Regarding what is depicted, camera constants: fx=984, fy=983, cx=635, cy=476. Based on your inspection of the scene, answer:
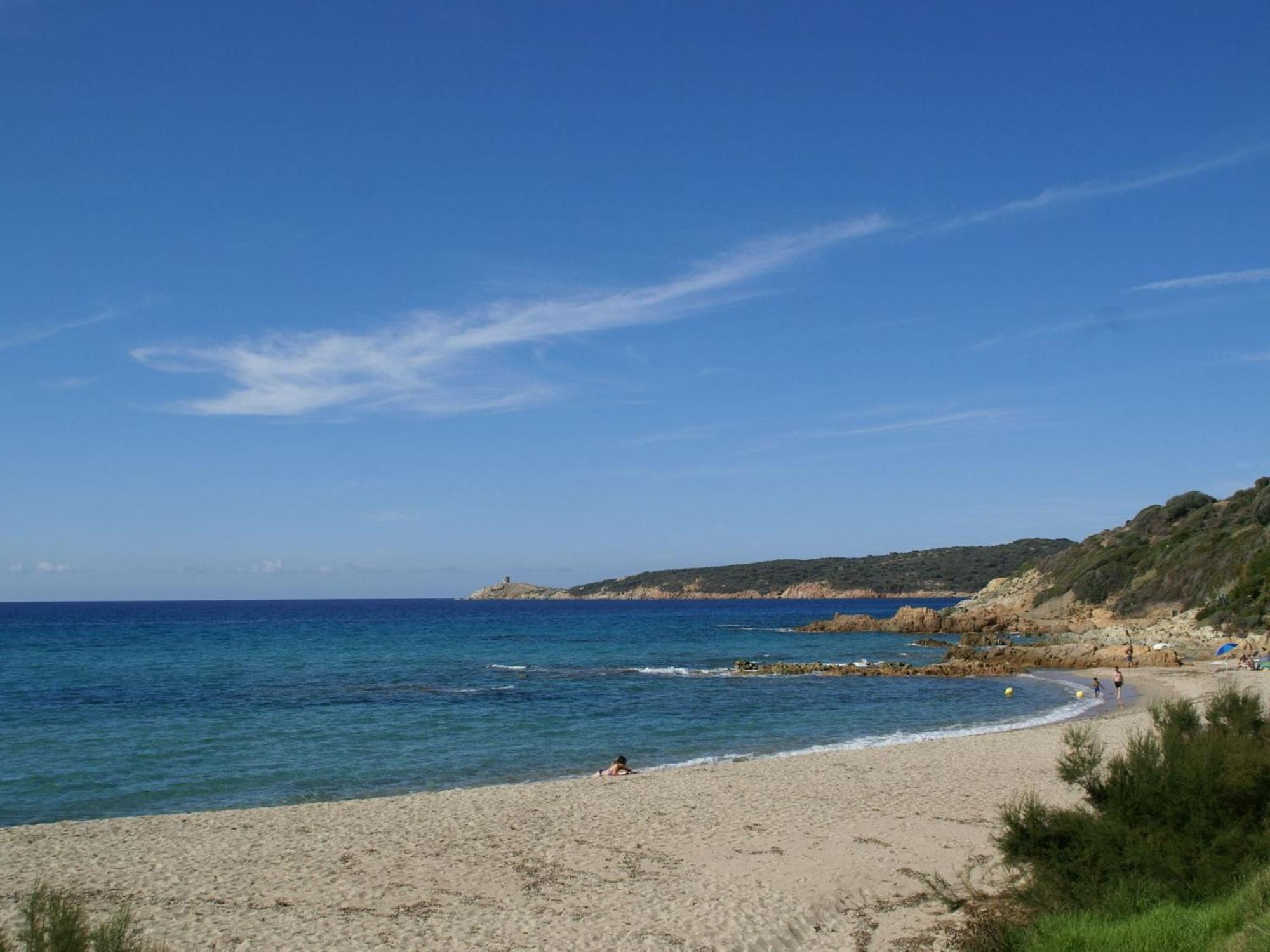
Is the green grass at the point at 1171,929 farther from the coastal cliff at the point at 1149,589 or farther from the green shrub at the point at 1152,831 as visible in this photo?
the coastal cliff at the point at 1149,589

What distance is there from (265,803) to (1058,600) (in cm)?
7054

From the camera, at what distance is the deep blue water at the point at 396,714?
2098 cm

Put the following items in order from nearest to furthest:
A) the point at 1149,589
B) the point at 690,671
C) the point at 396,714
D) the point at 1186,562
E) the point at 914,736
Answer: the point at 914,736 < the point at 396,714 < the point at 690,671 < the point at 1186,562 < the point at 1149,589

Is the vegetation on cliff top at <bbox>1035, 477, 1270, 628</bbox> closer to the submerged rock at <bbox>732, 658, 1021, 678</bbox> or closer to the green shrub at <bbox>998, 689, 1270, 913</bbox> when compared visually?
the submerged rock at <bbox>732, 658, 1021, 678</bbox>

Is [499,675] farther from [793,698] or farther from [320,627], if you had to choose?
[320,627]

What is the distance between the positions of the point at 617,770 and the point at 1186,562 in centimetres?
5660

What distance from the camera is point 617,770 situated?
66.0ft

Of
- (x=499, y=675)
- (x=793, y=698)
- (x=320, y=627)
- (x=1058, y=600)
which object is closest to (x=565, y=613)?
(x=320, y=627)

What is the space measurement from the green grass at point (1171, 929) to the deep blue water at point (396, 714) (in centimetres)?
1488

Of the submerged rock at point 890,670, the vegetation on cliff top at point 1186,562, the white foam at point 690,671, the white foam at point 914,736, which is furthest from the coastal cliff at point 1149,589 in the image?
the white foam at point 690,671

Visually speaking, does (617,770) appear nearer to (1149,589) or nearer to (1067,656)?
(1067,656)

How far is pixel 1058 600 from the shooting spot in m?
76.7

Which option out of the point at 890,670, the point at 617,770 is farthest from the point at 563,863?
the point at 890,670

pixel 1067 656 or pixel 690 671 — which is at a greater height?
pixel 1067 656
